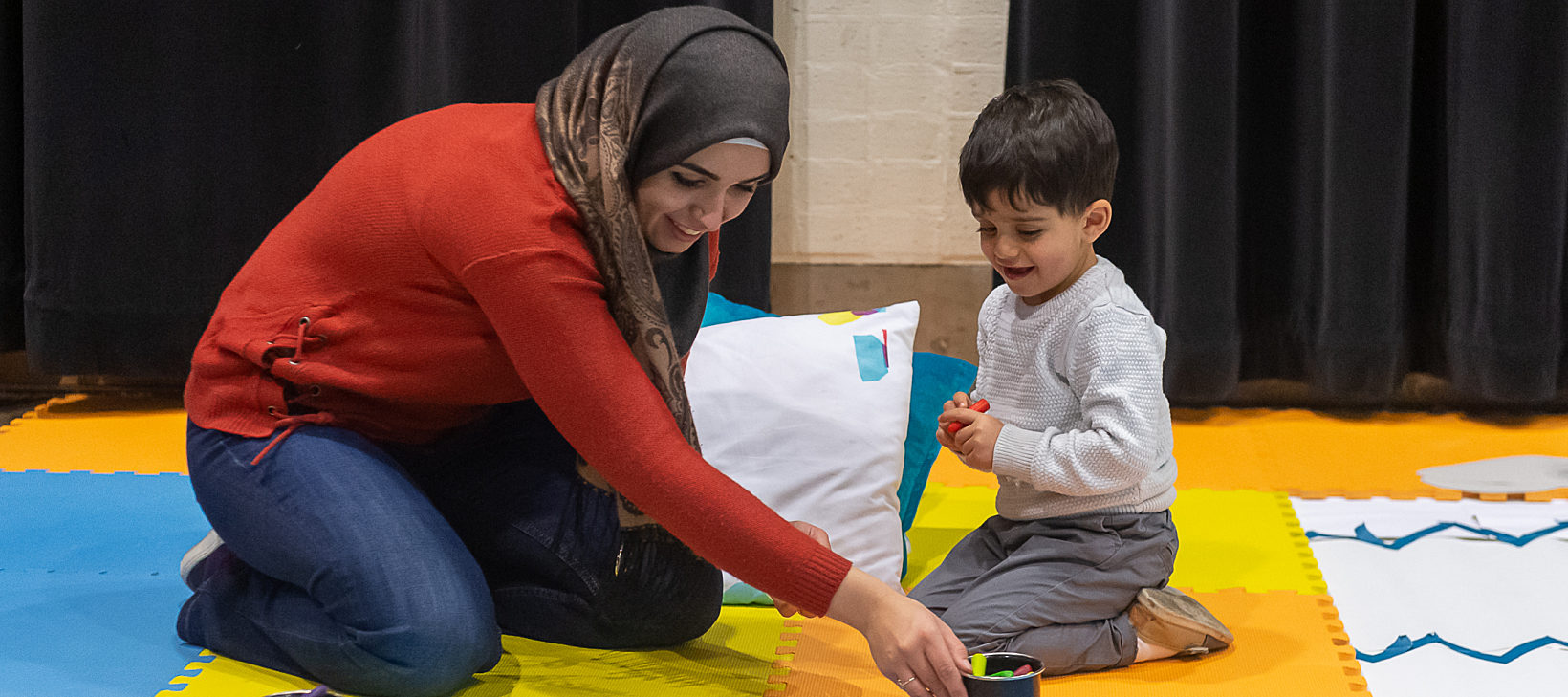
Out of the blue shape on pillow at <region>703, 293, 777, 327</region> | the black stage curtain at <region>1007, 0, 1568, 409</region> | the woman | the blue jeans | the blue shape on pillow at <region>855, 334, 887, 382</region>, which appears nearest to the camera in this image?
the woman

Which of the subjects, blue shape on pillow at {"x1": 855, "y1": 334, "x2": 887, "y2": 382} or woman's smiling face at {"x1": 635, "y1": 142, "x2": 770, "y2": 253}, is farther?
blue shape on pillow at {"x1": 855, "y1": 334, "x2": 887, "y2": 382}

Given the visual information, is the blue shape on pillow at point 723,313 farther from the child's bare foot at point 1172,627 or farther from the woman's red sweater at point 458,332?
the child's bare foot at point 1172,627

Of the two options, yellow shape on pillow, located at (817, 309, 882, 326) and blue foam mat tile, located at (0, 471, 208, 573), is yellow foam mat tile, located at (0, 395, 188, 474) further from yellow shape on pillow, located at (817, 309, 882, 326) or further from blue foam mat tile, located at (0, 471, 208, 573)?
yellow shape on pillow, located at (817, 309, 882, 326)

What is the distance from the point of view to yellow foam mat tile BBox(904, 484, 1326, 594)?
1.62 m

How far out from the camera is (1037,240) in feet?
4.47

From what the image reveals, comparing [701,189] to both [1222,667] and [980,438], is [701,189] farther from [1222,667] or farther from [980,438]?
[1222,667]

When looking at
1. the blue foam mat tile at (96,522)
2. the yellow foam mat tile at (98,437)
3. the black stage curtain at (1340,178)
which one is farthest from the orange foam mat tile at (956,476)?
A: the yellow foam mat tile at (98,437)

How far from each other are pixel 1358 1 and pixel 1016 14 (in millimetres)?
637

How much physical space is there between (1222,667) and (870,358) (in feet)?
1.96

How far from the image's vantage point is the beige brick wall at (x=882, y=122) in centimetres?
258

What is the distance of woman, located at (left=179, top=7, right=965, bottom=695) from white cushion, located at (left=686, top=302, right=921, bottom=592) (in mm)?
222

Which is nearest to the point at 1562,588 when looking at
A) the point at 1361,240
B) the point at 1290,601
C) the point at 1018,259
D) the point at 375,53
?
the point at 1290,601

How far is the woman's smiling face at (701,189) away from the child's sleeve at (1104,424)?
413 mm

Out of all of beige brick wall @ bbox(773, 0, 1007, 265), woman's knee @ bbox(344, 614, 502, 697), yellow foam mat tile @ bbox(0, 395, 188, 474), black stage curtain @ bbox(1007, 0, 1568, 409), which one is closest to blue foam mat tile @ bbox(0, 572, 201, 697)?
woman's knee @ bbox(344, 614, 502, 697)
